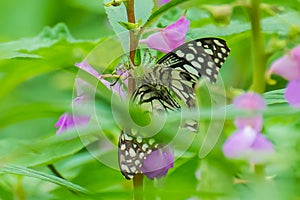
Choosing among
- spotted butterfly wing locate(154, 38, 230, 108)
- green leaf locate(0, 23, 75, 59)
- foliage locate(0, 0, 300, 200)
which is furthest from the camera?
green leaf locate(0, 23, 75, 59)

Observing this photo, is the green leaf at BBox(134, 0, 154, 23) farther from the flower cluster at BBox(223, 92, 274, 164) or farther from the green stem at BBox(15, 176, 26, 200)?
the green stem at BBox(15, 176, 26, 200)

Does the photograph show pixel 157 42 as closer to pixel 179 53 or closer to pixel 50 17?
pixel 179 53

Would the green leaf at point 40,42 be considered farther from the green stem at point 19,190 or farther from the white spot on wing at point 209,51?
the white spot on wing at point 209,51

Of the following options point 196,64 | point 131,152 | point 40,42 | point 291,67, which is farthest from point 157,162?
point 40,42

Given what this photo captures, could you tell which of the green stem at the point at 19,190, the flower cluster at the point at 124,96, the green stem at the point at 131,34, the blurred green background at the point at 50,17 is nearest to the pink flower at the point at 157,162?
the flower cluster at the point at 124,96

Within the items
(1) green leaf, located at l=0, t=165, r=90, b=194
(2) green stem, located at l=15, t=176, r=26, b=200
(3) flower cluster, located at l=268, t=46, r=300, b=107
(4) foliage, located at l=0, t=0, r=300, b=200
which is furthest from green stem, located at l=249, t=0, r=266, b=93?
(2) green stem, located at l=15, t=176, r=26, b=200

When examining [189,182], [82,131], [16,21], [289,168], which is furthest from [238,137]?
[16,21]
